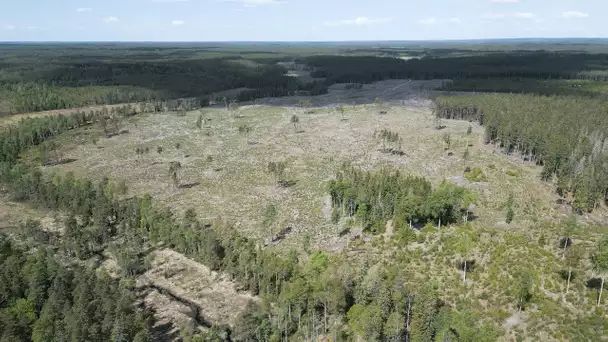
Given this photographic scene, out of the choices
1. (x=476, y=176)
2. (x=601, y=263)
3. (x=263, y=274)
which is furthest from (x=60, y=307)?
(x=476, y=176)

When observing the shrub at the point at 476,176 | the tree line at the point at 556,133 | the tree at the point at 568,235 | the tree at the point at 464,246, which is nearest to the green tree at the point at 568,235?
the tree at the point at 568,235

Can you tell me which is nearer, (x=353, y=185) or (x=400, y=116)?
(x=353, y=185)

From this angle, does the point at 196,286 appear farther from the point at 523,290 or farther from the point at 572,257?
the point at 572,257

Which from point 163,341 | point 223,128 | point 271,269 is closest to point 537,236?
point 271,269

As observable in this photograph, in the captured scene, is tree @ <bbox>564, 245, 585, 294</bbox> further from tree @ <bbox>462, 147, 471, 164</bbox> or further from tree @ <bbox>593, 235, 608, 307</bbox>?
tree @ <bbox>462, 147, 471, 164</bbox>

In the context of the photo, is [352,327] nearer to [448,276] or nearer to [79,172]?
[448,276]

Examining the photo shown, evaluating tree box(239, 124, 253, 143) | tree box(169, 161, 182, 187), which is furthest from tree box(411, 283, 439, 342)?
tree box(239, 124, 253, 143)
